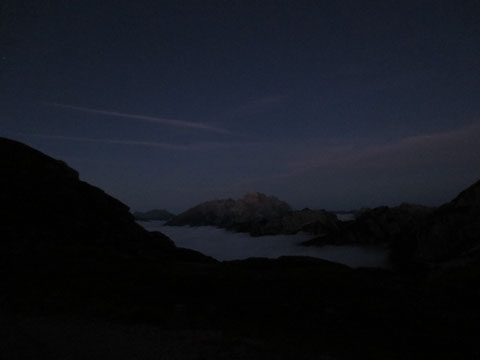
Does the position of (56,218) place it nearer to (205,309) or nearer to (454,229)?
(205,309)

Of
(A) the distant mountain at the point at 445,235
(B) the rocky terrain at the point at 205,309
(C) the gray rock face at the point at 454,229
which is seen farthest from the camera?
(C) the gray rock face at the point at 454,229

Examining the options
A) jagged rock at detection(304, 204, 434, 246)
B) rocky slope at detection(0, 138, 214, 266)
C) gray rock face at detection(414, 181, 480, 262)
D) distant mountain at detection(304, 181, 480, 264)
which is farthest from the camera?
jagged rock at detection(304, 204, 434, 246)

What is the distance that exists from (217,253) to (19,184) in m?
131

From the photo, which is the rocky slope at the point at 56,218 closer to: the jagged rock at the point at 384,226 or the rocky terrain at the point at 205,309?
the rocky terrain at the point at 205,309

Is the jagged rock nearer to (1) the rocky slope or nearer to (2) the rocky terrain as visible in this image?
(2) the rocky terrain

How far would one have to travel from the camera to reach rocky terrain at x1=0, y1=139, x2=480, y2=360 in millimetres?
13016

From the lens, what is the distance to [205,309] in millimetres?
18547

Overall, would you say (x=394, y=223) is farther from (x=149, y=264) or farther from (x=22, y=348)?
(x=22, y=348)

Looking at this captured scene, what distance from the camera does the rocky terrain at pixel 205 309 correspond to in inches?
512

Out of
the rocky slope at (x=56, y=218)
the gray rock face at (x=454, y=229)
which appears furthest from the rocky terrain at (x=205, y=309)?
the gray rock face at (x=454, y=229)

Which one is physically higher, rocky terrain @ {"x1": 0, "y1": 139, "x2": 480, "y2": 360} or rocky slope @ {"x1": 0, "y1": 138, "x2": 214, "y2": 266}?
rocky slope @ {"x1": 0, "y1": 138, "x2": 214, "y2": 266}

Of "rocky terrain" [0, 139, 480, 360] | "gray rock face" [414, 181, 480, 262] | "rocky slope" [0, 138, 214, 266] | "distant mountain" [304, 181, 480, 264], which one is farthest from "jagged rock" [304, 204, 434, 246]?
"rocky slope" [0, 138, 214, 266]

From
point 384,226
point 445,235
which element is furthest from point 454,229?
point 384,226

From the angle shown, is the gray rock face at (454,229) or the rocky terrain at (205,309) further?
the gray rock face at (454,229)
